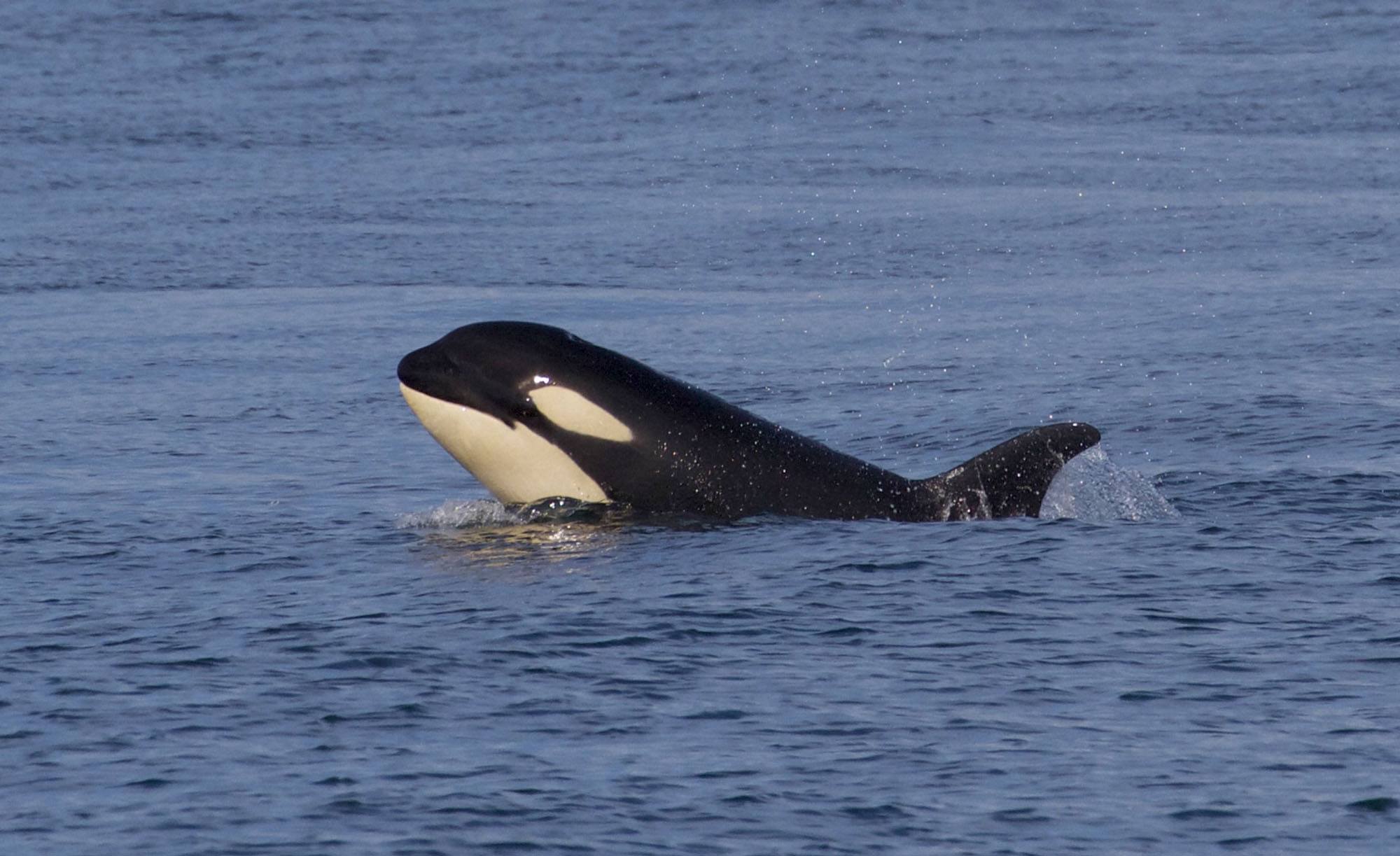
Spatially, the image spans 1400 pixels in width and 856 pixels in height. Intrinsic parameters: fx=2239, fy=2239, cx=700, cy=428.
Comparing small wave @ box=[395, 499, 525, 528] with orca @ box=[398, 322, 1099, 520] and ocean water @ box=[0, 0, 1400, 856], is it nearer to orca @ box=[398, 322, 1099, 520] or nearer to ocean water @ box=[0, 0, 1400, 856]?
ocean water @ box=[0, 0, 1400, 856]

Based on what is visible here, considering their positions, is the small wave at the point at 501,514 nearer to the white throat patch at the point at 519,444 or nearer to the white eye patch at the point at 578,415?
the white throat patch at the point at 519,444

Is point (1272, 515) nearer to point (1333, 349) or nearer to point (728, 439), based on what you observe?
point (728, 439)

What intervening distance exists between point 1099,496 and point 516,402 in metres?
3.78

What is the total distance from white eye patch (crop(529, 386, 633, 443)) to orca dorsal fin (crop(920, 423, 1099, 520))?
1.88 metres

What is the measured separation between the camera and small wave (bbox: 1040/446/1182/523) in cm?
1398

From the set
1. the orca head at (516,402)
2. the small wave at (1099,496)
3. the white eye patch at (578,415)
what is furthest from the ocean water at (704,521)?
the white eye patch at (578,415)

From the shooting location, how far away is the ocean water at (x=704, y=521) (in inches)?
338

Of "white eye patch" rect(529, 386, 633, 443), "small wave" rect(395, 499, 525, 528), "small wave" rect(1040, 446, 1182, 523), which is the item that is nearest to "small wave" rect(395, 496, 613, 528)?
"small wave" rect(395, 499, 525, 528)

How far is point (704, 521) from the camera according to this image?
1334 centimetres

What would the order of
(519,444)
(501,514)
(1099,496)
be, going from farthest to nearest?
1. (1099,496)
2. (501,514)
3. (519,444)

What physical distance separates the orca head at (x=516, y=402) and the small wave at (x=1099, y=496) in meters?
2.80

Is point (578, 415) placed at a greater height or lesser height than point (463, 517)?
greater

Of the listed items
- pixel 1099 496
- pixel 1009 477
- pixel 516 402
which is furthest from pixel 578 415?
pixel 1099 496

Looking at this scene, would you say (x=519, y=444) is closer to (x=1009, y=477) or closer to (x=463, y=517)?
(x=463, y=517)
